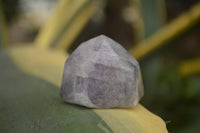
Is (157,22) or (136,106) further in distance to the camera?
(157,22)

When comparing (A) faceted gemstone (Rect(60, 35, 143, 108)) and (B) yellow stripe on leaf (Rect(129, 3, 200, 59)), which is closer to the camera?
(A) faceted gemstone (Rect(60, 35, 143, 108))

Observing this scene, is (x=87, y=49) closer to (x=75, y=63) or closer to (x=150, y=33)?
(x=75, y=63)

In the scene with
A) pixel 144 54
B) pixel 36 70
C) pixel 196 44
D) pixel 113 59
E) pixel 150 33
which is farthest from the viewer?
pixel 196 44

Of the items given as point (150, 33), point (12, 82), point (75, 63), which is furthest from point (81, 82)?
point (150, 33)

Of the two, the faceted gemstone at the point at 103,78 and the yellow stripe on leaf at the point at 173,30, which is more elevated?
the faceted gemstone at the point at 103,78

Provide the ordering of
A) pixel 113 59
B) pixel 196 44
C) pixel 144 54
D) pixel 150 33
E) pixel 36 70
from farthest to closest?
pixel 196 44 < pixel 150 33 < pixel 144 54 < pixel 36 70 < pixel 113 59

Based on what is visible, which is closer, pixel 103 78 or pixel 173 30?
pixel 103 78

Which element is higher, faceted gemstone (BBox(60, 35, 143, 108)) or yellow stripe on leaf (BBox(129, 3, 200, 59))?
faceted gemstone (BBox(60, 35, 143, 108))

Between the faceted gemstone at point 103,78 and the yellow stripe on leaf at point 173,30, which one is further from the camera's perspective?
the yellow stripe on leaf at point 173,30
